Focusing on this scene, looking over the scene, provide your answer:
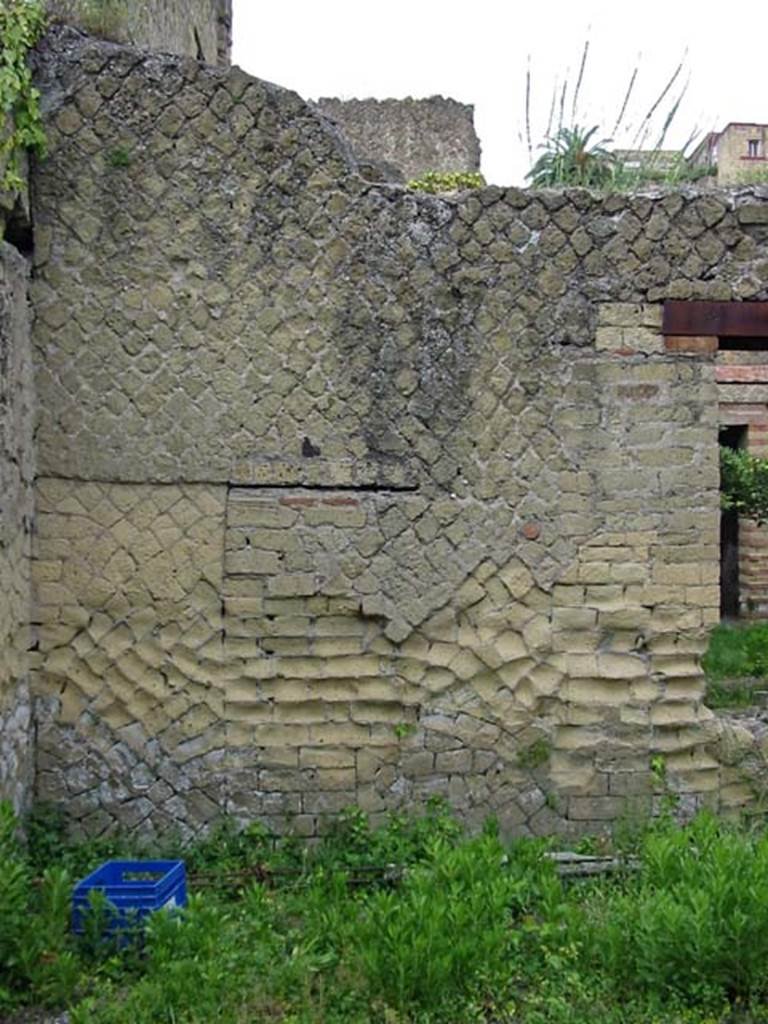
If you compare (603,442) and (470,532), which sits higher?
(603,442)

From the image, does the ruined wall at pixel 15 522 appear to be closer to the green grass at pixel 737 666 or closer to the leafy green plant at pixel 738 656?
the green grass at pixel 737 666

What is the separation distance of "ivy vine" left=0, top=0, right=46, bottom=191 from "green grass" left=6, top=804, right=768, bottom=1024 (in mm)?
2626

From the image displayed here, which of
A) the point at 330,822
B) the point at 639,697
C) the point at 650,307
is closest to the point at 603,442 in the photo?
the point at 650,307

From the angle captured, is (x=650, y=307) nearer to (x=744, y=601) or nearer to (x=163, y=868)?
(x=163, y=868)

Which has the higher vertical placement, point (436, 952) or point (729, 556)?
point (729, 556)

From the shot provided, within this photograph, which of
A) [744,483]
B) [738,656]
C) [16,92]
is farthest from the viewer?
[744,483]

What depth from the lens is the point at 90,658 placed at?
5.12 meters

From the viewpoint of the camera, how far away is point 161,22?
275 inches

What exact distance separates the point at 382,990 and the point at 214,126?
3609 mm

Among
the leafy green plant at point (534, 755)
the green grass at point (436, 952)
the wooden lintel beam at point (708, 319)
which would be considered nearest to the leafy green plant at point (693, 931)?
the green grass at point (436, 952)

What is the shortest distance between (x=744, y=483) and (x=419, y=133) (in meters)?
5.11

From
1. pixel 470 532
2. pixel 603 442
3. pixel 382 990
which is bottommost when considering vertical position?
pixel 382 990

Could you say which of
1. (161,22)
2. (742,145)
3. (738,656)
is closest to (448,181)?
(161,22)

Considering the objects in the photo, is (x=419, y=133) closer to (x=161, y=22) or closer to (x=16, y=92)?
(x=161, y=22)
